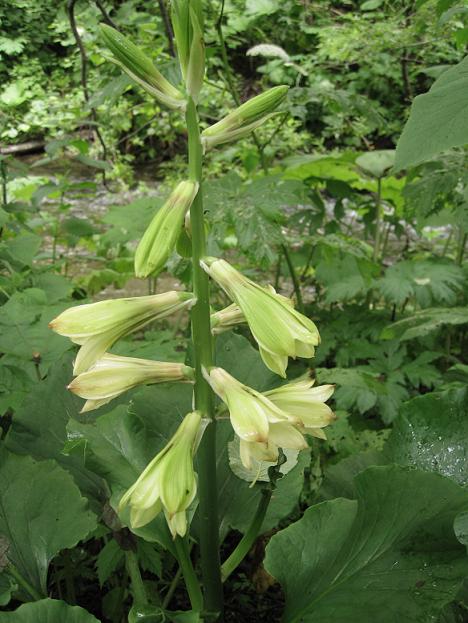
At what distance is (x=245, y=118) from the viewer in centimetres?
82

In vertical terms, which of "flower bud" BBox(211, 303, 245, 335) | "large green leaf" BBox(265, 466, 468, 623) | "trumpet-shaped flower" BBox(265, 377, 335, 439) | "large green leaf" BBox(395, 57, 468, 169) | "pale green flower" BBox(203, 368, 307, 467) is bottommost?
"large green leaf" BBox(265, 466, 468, 623)

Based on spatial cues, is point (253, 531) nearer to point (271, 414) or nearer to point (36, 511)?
point (271, 414)

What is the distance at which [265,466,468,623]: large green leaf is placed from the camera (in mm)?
885

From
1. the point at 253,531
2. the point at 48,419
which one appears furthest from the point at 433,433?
the point at 48,419

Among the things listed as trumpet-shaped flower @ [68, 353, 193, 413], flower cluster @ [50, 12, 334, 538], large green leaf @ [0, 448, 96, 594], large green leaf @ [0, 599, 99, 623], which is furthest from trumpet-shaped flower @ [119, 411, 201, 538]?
large green leaf @ [0, 448, 96, 594]

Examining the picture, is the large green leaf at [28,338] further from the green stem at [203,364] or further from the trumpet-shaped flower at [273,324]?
the trumpet-shaped flower at [273,324]

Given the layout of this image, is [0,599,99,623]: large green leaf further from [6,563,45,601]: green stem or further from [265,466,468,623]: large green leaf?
[265,466,468,623]: large green leaf

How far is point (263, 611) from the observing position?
130cm

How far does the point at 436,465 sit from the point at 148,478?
61 centimetres

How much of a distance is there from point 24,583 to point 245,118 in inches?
34.0

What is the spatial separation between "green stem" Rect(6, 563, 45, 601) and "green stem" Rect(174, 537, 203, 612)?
0.31 meters

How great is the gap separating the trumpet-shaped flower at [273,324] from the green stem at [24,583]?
25.1 inches

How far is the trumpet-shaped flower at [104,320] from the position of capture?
751 mm

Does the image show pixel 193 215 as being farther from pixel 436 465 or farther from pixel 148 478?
pixel 436 465
